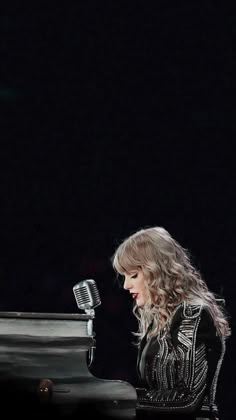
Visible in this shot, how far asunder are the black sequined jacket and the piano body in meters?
0.09

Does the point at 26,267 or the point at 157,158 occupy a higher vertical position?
the point at 157,158

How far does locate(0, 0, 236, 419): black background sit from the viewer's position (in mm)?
3557

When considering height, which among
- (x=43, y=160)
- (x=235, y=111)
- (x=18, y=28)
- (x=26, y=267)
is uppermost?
(x=18, y=28)

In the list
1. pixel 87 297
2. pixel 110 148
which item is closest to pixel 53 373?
pixel 87 297

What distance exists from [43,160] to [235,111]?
950mm

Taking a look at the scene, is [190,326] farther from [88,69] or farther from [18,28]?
[18,28]

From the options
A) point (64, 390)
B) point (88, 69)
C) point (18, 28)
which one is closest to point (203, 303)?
point (64, 390)

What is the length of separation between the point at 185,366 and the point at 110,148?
176 centimetres

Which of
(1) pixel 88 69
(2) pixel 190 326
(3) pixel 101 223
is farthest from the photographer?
(1) pixel 88 69

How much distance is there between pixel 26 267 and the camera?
370 cm

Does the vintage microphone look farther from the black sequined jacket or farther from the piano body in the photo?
the black sequined jacket

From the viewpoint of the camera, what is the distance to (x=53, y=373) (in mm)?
2174

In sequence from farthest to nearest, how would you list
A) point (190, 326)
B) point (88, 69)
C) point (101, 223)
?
point (88, 69) → point (101, 223) → point (190, 326)

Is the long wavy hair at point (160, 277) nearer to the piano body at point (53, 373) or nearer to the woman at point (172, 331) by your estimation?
the woman at point (172, 331)
